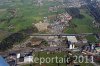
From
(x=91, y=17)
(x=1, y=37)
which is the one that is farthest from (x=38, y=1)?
(x=1, y=37)

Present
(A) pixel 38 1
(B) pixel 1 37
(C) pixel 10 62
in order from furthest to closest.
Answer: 1. (A) pixel 38 1
2. (B) pixel 1 37
3. (C) pixel 10 62

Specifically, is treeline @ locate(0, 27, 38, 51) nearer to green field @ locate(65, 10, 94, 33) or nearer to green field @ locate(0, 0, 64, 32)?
green field @ locate(0, 0, 64, 32)

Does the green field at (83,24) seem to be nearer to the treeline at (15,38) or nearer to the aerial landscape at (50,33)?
the aerial landscape at (50,33)

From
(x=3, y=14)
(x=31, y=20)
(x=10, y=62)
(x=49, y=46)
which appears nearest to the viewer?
(x=10, y=62)

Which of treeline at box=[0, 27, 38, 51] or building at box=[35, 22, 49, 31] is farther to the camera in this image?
building at box=[35, 22, 49, 31]

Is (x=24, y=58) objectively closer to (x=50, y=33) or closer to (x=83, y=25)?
(x=50, y=33)

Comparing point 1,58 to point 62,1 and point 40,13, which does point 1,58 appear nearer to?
point 40,13

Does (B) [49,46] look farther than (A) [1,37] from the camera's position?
No

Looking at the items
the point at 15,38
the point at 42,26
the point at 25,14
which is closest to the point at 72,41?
the point at 42,26

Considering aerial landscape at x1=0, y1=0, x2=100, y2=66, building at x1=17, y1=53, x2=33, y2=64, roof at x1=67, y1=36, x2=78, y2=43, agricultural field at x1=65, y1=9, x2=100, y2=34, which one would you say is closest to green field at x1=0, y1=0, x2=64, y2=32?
aerial landscape at x1=0, y1=0, x2=100, y2=66
